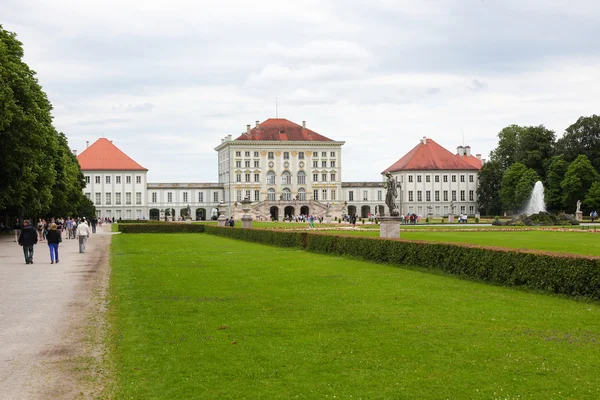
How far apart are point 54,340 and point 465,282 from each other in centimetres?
855

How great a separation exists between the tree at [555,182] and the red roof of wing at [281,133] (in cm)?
3520

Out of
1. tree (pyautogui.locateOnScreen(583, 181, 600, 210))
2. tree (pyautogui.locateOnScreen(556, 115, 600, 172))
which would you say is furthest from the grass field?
tree (pyautogui.locateOnScreen(556, 115, 600, 172))

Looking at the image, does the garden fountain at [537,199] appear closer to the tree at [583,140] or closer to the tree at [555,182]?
the tree at [555,182]

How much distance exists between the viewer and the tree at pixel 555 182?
71.9m

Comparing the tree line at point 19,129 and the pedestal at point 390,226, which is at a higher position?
the tree line at point 19,129

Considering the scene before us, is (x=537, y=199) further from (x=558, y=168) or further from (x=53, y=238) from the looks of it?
(x=53, y=238)

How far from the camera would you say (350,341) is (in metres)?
8.38

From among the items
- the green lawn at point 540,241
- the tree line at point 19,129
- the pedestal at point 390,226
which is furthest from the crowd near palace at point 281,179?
the pedestal at point 390,226

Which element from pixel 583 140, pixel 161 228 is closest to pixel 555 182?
pixel 583 140

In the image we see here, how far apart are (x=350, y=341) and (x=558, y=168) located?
68.5 m

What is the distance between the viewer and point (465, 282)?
14.6 m

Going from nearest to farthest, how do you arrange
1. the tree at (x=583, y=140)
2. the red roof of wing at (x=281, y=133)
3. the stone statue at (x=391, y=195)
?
the stone statue at (x=391, y=195) → the tree at (x=583, y=140) → the red roof of wing at (x=281, y=133)

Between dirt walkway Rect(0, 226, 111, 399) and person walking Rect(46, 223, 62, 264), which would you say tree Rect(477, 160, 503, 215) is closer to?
person walking Rect(46, 223, 62, 264)

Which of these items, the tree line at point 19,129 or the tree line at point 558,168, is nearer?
the tree line at point 19,129
